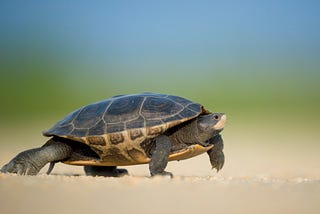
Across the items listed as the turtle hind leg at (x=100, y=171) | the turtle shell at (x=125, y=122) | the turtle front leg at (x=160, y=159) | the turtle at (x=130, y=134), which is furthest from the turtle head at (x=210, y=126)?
the turtle hind leg at (x=100, y=171)

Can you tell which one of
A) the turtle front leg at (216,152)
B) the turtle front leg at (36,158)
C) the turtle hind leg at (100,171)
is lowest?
the turtle hind leg at (100,171)

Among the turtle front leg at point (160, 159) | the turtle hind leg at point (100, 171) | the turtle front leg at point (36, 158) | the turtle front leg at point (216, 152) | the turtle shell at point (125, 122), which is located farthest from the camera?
the turtle hind leg at point (100, 171)

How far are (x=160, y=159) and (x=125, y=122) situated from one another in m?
0.93

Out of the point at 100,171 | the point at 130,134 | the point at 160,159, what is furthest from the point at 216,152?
the point at 100,171

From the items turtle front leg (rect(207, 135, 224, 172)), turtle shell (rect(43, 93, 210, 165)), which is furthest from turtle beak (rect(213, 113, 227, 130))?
turtle front leg (rect(207, 135, 224, 172))

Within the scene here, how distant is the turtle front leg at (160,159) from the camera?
28.2 feet

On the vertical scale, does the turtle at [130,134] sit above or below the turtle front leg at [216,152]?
above

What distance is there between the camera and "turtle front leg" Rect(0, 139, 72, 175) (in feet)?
29.6

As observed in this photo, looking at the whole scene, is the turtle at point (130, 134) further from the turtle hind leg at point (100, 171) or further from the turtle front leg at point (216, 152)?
the turtle hind leg at point (100, 171)

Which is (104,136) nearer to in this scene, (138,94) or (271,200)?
(138,94)

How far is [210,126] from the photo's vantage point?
9.34m

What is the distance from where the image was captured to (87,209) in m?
5.09

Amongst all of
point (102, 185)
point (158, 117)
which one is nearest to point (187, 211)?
point (102, 185)

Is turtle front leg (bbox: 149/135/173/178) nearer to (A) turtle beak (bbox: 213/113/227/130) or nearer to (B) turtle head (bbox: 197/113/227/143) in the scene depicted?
(B) turtle head (bbox: 197/113/227/143)
